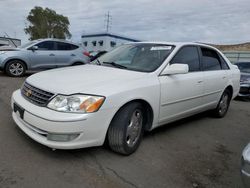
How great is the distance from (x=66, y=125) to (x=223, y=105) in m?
4.04

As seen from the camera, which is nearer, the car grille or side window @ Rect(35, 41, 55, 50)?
the car grille

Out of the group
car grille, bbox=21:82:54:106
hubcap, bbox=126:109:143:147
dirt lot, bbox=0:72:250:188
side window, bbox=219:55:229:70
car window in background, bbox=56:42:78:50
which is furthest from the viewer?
car window in background, bbox=56:42:78:50

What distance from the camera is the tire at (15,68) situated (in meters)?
8.36

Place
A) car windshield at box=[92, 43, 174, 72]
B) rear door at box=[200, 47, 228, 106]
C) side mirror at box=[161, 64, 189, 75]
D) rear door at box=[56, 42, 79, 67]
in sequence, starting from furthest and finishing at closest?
rear door at box=[56, 42, 79, 67] → rear door at box=[200, 47, 228, 106] → car windshield at box=[92, 43, 174, 72] → side mirror at box=[161, 64, 189, 75]

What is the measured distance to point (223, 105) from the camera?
5266 mm

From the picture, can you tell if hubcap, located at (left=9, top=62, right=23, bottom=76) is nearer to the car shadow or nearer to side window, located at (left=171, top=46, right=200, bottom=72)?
the car shadow

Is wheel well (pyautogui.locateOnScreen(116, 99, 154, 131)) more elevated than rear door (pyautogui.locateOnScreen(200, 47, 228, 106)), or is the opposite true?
rear door (pyautogui.locateOnScreen(200, 47, 228, 106))

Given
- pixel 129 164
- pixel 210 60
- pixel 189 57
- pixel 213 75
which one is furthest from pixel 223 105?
pixel 129 164

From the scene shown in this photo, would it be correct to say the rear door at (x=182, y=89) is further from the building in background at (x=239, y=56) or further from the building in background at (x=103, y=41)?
the building in background at (x=103, y=41)

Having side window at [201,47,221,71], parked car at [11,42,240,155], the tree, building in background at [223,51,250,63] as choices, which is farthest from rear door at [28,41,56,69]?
the tree

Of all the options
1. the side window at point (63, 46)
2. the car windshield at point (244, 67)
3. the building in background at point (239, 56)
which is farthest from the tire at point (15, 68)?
the building in background at point (239, 56)

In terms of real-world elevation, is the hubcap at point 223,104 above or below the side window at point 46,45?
below

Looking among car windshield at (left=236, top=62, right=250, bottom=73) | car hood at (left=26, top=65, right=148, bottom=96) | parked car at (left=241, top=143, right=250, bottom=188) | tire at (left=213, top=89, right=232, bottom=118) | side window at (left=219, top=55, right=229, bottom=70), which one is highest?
side window at (left=219, top=55, right=229, bottom=70)

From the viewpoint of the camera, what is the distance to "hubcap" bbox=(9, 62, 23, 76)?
27.6ft
